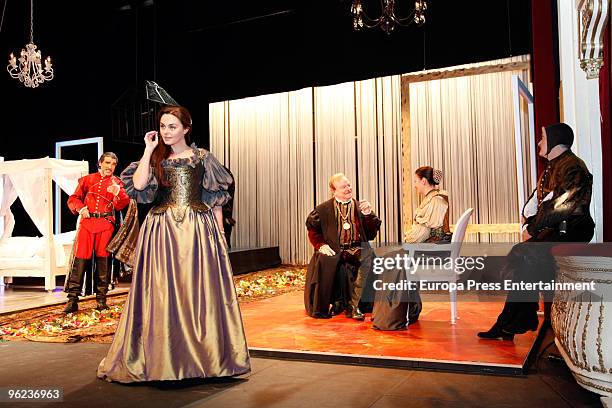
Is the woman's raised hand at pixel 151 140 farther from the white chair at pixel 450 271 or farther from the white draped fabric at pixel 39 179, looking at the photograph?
the white draped fabric at pixel 39 179

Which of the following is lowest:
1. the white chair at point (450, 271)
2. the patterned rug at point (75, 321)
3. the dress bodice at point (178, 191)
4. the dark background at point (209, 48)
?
the patterned rug at point (75, 321)

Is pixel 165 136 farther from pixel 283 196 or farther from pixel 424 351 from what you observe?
pixel 283 196

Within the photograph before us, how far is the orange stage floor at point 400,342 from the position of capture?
3.15 m

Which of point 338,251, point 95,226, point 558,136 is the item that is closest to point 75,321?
point 95,226

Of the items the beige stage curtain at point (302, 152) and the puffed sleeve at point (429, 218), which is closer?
the puffed sleeve at point (429, 218)

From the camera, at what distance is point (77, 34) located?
8844 millimetres

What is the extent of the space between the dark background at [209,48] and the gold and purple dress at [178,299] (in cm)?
540

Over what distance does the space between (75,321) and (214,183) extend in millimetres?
2493

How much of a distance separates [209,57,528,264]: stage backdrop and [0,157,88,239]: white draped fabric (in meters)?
3.25

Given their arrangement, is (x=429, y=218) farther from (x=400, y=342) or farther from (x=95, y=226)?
(x=95, y=226)

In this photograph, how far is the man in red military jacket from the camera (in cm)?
538

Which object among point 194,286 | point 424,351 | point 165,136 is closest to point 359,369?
point 424,351

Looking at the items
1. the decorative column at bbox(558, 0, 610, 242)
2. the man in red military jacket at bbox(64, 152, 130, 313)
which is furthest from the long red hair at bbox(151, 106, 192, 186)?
the man in red military jacket at bbox(64, 152, 130, 313)

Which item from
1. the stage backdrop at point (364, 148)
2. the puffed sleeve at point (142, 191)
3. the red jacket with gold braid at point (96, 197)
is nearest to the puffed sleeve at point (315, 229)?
the red jacket with gold braid at point (96, 197)
